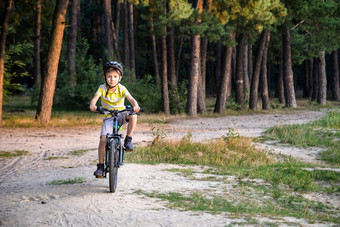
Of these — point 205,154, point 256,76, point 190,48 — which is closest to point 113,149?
point 205,154

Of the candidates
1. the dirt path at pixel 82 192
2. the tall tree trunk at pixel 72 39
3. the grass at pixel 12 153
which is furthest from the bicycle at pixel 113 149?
the tall tree trunk at pixel 72 39

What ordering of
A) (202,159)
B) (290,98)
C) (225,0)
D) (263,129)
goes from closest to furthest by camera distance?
(202,159) → (263,129) → (225,0) → (290,98)

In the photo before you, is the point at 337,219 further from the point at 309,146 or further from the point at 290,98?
the point at 290,98

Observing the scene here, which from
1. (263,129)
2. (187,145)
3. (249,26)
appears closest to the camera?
(187,145)

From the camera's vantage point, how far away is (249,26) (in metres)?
27.9

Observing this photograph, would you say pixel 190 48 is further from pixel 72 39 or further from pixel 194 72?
pixel 72 39

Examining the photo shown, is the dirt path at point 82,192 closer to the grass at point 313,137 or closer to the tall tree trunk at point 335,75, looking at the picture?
the grass at point 313,137

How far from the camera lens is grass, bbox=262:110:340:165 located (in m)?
15.5

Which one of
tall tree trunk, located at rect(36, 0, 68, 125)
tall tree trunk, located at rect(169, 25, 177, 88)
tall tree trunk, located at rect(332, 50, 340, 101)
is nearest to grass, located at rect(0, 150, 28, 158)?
tall tree trunk, located at rect(36, 0, 68, 125)

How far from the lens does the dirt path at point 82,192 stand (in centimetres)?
701

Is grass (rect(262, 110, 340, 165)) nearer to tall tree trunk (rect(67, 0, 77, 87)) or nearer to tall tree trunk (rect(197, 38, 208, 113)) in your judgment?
tall tree trunk (rect(197, 38, 208, 113))

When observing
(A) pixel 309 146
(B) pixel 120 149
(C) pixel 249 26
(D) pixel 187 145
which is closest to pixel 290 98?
(C) pixel 249 26

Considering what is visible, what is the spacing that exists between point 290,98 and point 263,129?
44.8 feet

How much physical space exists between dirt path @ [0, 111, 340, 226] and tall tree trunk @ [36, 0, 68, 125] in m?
4.96
